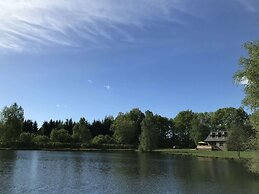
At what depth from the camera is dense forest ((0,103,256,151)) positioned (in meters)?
117

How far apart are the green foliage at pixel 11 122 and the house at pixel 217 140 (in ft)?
192

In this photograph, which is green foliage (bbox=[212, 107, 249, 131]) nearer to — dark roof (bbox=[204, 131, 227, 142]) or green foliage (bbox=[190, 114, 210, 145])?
green foliage (bbox=[190, 114, 210, 145])

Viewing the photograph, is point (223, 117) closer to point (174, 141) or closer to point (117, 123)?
point (174, 141)

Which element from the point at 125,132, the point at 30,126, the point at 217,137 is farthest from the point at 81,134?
the point at 217,137

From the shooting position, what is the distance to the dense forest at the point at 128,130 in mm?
117175

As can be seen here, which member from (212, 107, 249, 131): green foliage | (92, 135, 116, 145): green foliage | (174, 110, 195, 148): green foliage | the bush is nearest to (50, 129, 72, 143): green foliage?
the bush

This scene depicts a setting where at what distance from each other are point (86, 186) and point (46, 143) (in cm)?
8925

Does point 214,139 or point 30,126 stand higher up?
point 30,126

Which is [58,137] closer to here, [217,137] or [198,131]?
[198,131]

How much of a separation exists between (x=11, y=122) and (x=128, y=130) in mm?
38242

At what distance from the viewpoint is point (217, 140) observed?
114750mm

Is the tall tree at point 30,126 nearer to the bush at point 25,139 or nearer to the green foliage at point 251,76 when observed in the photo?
the bush at point 25,139

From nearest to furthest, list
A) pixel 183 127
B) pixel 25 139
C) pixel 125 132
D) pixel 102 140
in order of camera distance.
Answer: pixel 25 139 → pixel 102 140 → pixel 125 132 → pixel 183 127

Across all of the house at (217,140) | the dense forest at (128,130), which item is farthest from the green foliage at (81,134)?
the house at (217,140)
